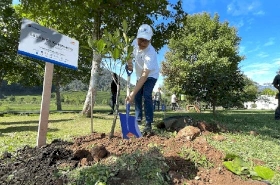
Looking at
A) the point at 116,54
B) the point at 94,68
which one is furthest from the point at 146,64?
the point at 94,68

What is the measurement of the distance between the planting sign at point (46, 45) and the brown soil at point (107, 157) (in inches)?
47.0

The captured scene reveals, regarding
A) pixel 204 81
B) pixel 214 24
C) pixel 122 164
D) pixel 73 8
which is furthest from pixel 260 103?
pixel 122 164

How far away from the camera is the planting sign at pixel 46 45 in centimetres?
309

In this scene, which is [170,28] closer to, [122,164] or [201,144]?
[201,144]

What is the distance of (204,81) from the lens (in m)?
11.2

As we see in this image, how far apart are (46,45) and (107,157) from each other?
169 centimetres

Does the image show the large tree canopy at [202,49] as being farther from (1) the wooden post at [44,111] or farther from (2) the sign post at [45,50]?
(1) the wooden post at [44,111]

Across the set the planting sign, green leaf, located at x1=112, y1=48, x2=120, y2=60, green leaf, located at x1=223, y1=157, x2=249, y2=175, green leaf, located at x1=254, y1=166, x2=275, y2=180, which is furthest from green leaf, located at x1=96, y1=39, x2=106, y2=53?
green leaf, located at x1=254, y1=166, x2=275, y2=180

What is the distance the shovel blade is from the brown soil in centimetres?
31

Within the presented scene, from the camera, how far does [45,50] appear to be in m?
3.29

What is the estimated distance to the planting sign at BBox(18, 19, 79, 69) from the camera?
309cm

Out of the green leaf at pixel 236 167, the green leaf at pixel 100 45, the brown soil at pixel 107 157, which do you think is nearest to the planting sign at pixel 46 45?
the green leaf at pixel 100 45

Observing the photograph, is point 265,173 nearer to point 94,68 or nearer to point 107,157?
point 107,157

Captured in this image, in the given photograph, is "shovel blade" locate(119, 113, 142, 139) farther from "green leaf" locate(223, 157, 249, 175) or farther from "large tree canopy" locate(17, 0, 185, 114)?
"large tree canopy" locate(17, 0, 185, 114)
